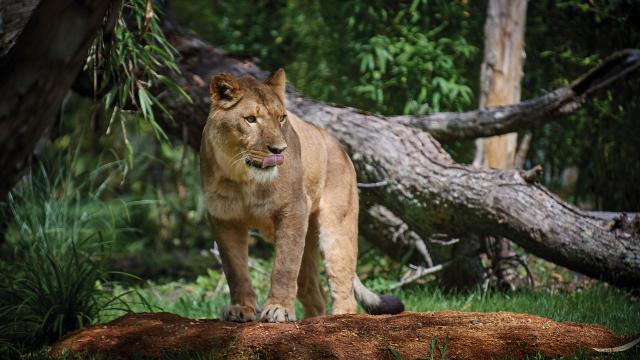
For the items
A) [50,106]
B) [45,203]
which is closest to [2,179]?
[50,106]

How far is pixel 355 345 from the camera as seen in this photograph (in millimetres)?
3926

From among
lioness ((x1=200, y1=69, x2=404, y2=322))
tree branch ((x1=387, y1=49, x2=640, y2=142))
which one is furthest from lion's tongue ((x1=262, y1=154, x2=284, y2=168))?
tree branch ((x1=387, y1=49, x2=640, y2=142))

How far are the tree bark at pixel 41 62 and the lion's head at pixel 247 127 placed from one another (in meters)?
2.19

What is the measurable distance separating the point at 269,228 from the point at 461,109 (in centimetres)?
433

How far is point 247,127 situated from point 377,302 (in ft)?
5.71

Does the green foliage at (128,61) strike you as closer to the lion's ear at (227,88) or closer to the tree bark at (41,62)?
the lion's ear at (227,88)

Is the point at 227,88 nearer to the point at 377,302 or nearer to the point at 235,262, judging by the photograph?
the point at 235,262

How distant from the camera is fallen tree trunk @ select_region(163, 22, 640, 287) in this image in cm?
635

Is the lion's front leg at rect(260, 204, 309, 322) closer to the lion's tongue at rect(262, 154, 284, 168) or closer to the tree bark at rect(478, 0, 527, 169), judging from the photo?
the lion's tongue at rect(262, 154, 284, 168)

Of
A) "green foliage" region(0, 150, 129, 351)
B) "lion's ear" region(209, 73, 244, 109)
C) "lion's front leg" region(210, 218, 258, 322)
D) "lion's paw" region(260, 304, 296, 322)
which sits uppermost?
"lion's ear" region(209, 73, 244, 109)

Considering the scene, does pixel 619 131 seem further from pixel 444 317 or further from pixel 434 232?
pixel 444 317

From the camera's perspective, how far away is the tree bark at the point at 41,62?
2.41m

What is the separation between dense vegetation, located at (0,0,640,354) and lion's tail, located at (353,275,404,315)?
2.74 ft

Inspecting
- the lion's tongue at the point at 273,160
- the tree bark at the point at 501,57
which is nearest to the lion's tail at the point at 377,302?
the lion's tongue at the point at 273,160
